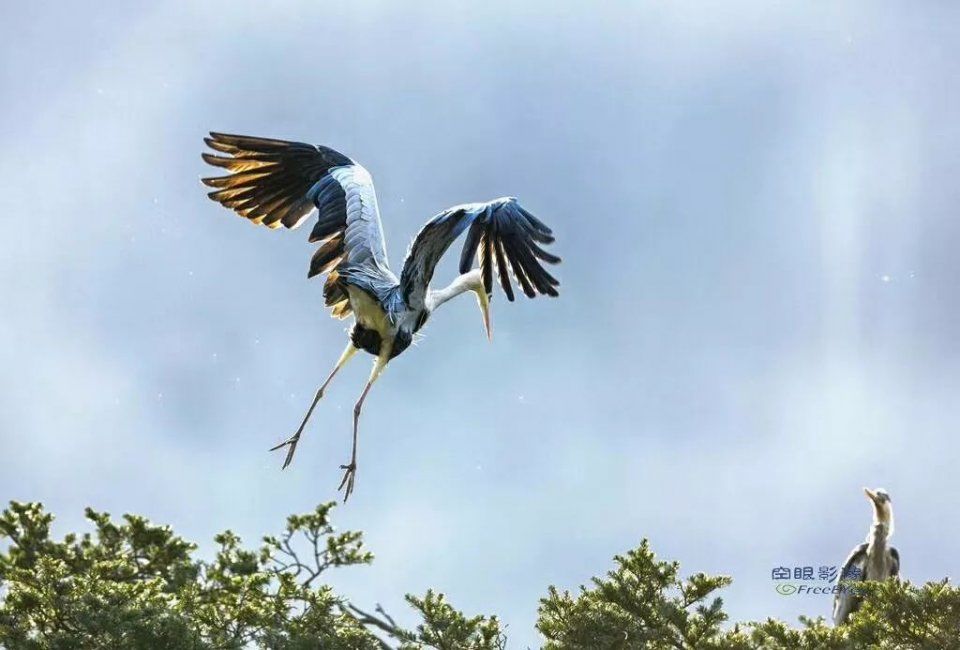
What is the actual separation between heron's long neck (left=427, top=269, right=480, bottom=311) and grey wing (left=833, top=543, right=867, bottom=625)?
529cm

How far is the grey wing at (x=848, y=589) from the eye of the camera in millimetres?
→ 12148

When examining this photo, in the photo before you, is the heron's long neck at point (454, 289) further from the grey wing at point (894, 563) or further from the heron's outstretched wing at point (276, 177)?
the grey wing at point (894, 563)

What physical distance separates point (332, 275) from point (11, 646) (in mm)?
3986

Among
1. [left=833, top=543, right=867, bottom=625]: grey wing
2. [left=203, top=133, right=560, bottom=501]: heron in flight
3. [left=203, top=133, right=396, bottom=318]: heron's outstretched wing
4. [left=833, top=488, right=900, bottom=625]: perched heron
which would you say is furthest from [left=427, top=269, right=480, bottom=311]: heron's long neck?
[left=833, top=488, right=900, bottom=625]: perched heron

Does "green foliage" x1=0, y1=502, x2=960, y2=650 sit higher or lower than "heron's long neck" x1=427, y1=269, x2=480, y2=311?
lower

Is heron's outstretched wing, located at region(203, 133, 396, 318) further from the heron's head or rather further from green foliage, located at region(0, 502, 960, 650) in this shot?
the heron's head

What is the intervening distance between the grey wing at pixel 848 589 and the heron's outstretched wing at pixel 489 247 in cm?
511

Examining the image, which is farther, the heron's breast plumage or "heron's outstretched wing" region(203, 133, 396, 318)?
"heron's outstretched wing" region(203, 133, 396, 318)

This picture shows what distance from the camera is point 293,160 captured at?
418 inches

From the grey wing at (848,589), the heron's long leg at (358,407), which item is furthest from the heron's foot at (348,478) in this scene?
the grey wing at (848,589)

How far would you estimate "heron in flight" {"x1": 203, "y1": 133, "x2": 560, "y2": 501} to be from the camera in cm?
853

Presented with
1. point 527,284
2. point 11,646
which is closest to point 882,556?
point 527,284

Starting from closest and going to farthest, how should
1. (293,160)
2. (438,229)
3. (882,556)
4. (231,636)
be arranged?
1. (438,229)
2. (231,636)
3. (293,160)
4. (882,556)

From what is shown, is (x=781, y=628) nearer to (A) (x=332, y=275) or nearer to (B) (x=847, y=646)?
(B) (x=847, y=646)
